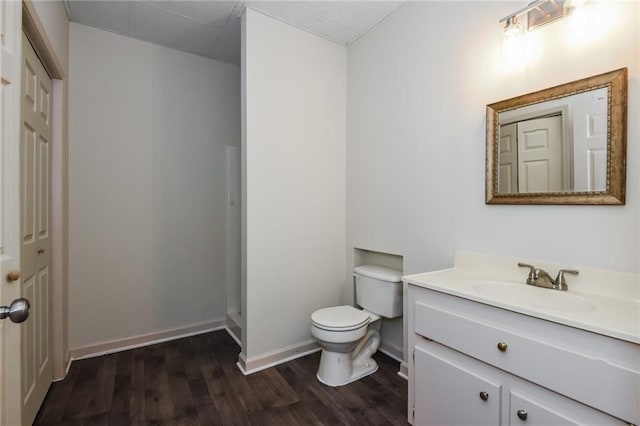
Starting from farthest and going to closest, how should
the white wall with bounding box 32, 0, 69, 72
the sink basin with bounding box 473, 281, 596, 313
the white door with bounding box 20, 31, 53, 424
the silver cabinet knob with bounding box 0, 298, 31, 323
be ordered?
the white wall with bounding box 32, 0, 69, 72, the white door with bounding box 20, 31, 53, 424, the sink basin with bounding box 473, 281, 596, 313, the silver cabinet knob with bounding box 0, 298, 31, 323

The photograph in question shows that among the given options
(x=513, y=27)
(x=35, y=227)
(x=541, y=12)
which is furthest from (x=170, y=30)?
(x=541, y=12)

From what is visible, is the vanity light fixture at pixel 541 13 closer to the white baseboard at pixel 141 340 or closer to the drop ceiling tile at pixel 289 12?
the drop ceiling tile at pixel 289 12

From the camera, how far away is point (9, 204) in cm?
88

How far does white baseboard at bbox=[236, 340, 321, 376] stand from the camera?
2.22 metres

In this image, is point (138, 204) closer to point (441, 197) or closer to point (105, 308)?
point (105, 308)

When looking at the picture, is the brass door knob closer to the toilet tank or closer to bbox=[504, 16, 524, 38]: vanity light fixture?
the toilet tank

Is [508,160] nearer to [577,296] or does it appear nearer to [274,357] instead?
[577,296]

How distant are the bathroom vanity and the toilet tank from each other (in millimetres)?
522

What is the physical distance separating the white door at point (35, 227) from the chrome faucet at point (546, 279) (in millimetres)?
2434

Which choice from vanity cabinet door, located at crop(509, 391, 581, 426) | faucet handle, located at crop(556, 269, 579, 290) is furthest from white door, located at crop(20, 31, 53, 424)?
faucet handle, located at crop(556, 269, 579, 290)

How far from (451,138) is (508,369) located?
1278mm

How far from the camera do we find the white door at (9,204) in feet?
2.77

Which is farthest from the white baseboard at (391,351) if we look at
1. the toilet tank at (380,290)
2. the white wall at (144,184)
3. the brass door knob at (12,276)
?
the brass door knob at (12,276)

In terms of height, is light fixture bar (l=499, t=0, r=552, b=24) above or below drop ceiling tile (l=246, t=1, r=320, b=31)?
below
